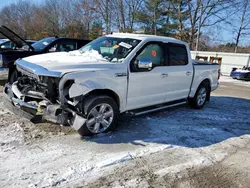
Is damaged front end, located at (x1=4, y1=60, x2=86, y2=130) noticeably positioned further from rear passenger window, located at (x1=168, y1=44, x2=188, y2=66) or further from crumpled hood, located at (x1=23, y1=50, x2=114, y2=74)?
rear passenger window, located at (x1=168, y1=44, x2=188, y2=66)

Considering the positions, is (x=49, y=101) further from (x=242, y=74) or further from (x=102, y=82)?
(x=242, y=74)

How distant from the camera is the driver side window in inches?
180

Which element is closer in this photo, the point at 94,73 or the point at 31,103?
the point at 94,73

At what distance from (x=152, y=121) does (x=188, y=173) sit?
205 cm

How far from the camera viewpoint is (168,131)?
15.8 feet

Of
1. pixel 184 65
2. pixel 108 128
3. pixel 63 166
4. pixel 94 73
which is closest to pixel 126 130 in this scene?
pixel 108 128

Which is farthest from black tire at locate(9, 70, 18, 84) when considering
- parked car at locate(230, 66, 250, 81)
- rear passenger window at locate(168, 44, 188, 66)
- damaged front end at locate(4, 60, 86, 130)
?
parked car at locate(230, 66, 250, 81)

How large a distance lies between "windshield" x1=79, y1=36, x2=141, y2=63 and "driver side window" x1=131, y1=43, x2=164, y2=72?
22 cm

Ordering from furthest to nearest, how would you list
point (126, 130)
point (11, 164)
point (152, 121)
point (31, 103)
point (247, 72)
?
point (247, 72)
point (152, 121)
point (126, 130)
point (31, 103)
point (11, 164)

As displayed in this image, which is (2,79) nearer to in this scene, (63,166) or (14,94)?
(14,94)

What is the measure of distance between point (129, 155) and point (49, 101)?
1.63 metres

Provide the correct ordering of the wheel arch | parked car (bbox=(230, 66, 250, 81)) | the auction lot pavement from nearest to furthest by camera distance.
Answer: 1. the auction lot pavement
2. the wheel arch
3. parked car (bbox=(230, 66, 250, 81))

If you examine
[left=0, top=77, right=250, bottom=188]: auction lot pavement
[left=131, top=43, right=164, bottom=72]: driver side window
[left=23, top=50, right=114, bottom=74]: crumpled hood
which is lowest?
[left=0, top=77, right=250, bottom=188]: auction lot pavement

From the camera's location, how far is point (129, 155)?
3.70 m
